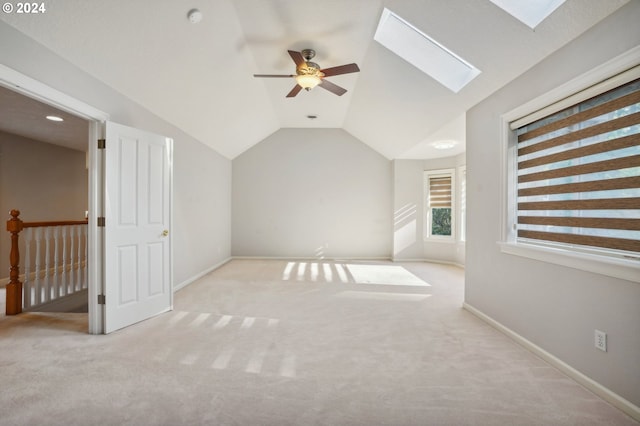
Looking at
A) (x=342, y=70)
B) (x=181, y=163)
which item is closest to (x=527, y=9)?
(x=342, y=70)

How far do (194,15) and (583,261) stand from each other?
3782 millimetres

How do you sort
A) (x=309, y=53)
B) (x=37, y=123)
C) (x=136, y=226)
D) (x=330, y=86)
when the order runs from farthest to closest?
(x=37, y=123), (x=330, y=86), (x=309, y=53), (x=136, y=226)

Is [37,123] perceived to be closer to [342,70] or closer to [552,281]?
[342,70]

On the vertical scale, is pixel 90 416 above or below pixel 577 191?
below

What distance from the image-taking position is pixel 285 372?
84.8 inches

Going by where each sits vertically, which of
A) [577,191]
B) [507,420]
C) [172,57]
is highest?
[172,57]

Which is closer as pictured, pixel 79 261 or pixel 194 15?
pixel 194 15

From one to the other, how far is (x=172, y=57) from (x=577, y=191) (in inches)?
153

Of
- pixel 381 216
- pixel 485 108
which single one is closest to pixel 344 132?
pixel 381 216

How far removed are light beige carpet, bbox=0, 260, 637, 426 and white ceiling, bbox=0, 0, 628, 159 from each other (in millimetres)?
2457

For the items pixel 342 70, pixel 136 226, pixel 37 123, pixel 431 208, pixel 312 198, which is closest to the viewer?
pixel 136 226

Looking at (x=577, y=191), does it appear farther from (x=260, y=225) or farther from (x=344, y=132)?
(x=260, y=225)

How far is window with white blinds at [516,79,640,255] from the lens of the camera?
1.81 metres

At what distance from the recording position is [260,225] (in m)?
7.16
